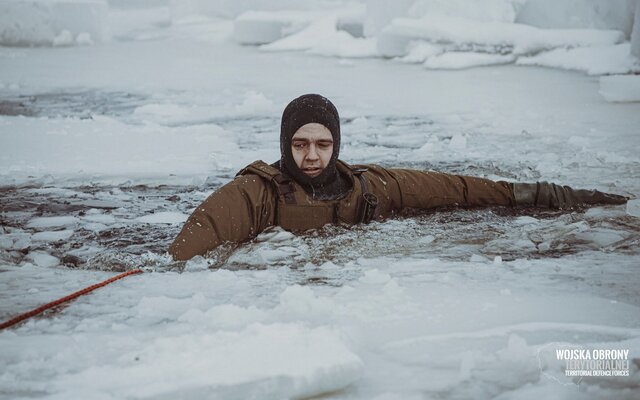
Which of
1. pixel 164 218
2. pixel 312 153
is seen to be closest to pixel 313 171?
pixel 312 153

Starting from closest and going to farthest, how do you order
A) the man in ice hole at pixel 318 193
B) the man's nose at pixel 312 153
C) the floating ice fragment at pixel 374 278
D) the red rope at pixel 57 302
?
1. the red rope at pixel 57 302
2. the floating ice fragment at pixel 374 278
3. the man in ice hole at pixel 318 193
4. the man's nose at pixel 312 153

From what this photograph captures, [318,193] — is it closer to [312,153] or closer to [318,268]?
[312,153]

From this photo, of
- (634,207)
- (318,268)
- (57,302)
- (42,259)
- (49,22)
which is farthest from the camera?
(49,22)

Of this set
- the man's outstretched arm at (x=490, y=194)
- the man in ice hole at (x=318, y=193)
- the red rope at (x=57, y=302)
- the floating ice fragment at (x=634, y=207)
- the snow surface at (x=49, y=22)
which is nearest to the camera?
the red rope at (x=57, y=302)

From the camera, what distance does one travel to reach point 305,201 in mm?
3582

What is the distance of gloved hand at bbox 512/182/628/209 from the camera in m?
4.02

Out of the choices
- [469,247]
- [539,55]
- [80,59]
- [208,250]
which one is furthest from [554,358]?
[80,59]

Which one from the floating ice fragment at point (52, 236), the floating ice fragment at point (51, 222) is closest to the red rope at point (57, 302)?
the floating ice fragment at point (52, 236)

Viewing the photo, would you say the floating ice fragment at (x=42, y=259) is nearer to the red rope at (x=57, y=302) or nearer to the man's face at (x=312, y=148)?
the red rope at (x=57, y=302)

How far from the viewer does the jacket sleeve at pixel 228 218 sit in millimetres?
3176

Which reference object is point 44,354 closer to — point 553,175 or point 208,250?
point 208,250

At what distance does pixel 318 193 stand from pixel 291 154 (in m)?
0.24

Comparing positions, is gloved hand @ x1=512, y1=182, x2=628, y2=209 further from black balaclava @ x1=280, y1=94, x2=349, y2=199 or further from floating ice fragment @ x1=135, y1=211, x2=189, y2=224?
floating ice fragment @ x1=135, y1=211, x2=189, y2=224

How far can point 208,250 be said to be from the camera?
3246mm
